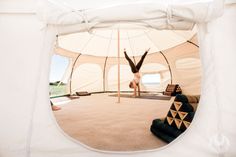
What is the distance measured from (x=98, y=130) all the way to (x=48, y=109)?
111 centimetres

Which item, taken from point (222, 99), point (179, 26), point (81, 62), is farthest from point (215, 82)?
point (81, 62)

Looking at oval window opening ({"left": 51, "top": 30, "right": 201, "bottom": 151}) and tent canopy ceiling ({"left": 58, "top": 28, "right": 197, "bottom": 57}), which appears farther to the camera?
tent canopy ceiling ({"left": 58, "top": 28, "right": 197, "bottom": 57})

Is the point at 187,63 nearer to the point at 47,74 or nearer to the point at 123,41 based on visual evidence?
the point at 123,41

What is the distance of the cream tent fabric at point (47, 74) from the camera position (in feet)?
5.85

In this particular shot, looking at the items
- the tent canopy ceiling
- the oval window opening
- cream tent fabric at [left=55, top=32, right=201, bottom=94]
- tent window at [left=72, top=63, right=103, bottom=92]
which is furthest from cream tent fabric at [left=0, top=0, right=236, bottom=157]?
tent window at [left=72, top=63, right=103, bottom=92]

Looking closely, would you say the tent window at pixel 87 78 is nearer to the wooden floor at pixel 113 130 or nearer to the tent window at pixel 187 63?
the tent window at pixel 187 63

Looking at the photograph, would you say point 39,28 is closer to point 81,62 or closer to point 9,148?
point 9,148

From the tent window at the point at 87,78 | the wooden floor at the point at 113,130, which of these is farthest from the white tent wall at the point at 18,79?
the tent window at the point at 87,78

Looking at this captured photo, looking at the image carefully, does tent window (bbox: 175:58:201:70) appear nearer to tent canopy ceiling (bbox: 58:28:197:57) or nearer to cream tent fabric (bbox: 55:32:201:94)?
cream tent fabric (bbox: 55:32:201:94)

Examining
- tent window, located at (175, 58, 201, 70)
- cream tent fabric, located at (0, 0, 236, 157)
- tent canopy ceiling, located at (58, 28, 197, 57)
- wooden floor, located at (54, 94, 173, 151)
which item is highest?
tent canopy ceiling, located at (58, 28, 197, 57)

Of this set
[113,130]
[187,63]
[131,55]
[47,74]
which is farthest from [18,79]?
[131,55]

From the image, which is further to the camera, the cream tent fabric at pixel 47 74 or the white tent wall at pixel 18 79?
the white tent wall at pixel 18 79

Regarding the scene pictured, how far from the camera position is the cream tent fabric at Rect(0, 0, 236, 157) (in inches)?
70.2

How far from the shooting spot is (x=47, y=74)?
1.92 metres
